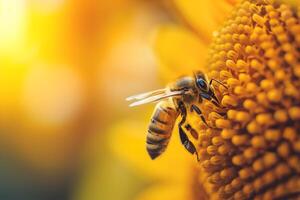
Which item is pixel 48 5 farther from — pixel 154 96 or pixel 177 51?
pixel 154 96

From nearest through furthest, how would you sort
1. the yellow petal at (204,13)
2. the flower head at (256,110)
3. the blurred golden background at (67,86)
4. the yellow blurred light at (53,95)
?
1. the flower head at (256,110)
2. the yellow petal at (204,13)
3. the blurred golden background at (67,86)
4. the yellow blurred light at (53,95)

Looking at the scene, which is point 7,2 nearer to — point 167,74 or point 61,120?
point 61,120

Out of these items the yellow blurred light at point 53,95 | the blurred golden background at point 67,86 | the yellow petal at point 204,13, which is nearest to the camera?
the yellow petal at point 204,13

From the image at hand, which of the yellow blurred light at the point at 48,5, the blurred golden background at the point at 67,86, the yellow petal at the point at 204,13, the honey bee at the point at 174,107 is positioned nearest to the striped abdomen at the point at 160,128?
the honey bee at the point at 174,107

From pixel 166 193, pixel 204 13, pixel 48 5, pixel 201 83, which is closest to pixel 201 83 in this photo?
pixel 201 83

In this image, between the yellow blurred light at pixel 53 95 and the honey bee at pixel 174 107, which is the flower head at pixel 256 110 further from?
the yellow blurred light at pixel 53 95
